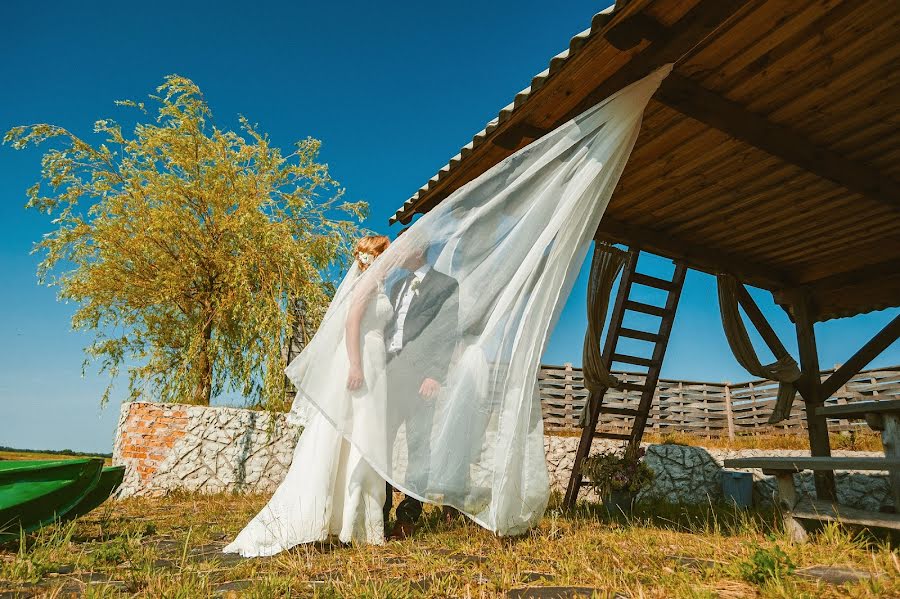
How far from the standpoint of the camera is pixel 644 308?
587 cm

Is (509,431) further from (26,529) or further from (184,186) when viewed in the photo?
(184,186)

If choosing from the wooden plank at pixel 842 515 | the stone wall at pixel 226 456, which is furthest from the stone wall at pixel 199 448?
the wooden plank at pixel 842 515

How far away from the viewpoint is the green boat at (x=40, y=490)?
Answer: 284 cm

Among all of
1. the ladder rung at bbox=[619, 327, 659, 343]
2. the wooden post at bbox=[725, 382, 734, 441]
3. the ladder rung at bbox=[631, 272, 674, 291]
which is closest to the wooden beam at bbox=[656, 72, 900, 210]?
the ladder rung at bbox=[631, 272, 674, 291]

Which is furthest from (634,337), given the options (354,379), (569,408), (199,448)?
(569,408)

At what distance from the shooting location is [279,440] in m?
8.50

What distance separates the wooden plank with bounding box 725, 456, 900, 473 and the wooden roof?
2.03 meters

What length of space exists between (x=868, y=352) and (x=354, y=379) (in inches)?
223

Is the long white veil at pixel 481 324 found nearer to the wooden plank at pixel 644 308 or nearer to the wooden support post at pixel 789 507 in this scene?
the wooden support post at pixel 789 507

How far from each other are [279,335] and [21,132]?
552 centimetres

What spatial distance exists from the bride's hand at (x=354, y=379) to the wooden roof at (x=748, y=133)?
5.18 ft

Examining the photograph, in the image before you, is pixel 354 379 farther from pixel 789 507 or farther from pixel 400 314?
pixel 789 507

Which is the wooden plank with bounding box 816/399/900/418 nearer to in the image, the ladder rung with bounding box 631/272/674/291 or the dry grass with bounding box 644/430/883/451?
the ladder rung with bounding box 631/272/674/291

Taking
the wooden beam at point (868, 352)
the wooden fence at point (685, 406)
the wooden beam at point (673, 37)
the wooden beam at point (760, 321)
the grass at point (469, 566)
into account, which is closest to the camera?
the grass at point (469, 566)
